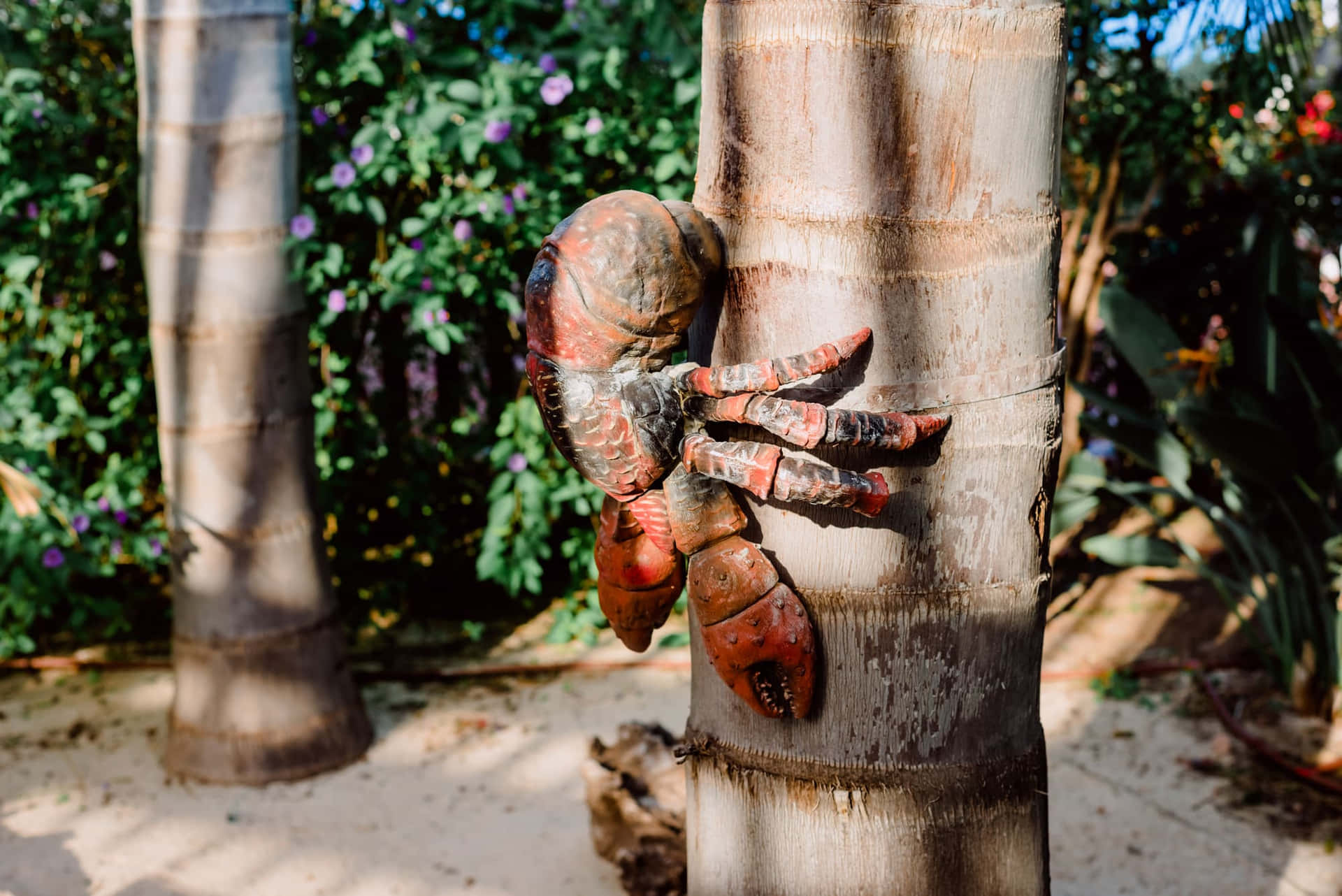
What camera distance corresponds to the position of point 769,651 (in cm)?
131

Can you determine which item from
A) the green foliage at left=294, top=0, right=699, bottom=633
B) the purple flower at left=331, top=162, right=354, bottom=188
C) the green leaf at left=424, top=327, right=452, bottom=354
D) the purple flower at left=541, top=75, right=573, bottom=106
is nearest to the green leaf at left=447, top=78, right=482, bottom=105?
the green foliage at left=294, top=0, right=699, bottom=633

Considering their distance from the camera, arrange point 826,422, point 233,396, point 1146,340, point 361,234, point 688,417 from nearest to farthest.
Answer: point 826,422
point 688,417
point 233,396
point 1146,340
point 361,234

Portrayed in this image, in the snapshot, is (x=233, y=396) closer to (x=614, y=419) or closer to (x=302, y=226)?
(x=302, y=226)

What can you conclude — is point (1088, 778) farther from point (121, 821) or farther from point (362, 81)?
point (362, 81)

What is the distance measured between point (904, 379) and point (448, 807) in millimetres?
2493

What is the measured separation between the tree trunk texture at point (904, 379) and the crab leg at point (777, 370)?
42mm

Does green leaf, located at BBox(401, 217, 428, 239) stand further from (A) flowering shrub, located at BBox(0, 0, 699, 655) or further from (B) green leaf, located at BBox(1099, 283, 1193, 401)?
(B) green leaf, located at BBox(1099, 283, 1193, 401)

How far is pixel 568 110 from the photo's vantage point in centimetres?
395

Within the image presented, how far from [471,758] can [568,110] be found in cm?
209

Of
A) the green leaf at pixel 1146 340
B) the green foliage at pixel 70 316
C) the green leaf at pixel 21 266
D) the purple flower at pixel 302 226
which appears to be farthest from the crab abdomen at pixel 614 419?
the green leaf at pixel 21 266

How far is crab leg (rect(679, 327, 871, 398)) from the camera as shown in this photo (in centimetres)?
121

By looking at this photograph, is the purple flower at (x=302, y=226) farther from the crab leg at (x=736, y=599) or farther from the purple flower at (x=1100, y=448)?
the purple flower at (x=1100, y=448)

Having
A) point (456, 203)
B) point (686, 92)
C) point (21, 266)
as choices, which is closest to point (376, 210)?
point (456, 203)

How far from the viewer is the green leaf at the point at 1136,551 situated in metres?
3.83
